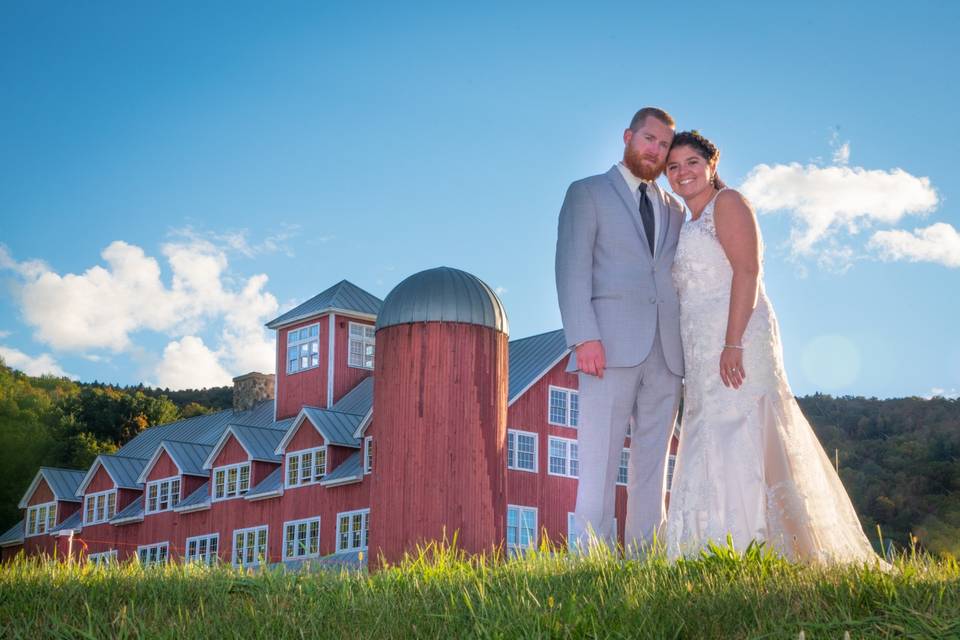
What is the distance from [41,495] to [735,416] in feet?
137

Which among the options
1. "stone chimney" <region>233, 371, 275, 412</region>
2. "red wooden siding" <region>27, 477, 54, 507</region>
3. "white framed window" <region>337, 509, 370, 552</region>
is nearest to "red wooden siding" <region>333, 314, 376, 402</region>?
"white framed window" <region>337, 509, 370, 552</region>

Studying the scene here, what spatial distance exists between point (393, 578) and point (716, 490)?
1965 millimetres

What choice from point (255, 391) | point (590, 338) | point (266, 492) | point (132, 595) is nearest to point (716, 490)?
point (590, 338)

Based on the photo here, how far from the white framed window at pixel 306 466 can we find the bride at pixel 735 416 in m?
26.1

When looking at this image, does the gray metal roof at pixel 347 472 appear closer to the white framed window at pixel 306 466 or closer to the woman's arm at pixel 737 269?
the white framed window at pixel 306 466

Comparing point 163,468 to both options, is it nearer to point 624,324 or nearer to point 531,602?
point 624,324

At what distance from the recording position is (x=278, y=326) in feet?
127

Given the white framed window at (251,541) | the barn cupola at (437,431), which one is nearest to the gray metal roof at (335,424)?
the white framed window at (251,541)

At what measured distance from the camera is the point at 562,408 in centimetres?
3170

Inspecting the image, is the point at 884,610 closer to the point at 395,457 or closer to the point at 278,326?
the point at 395,457

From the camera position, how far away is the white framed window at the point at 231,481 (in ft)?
114

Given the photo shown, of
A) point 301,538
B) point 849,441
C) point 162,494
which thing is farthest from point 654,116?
point 849,441

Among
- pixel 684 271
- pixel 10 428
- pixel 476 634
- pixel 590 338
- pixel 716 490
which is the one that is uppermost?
pixel 10 428

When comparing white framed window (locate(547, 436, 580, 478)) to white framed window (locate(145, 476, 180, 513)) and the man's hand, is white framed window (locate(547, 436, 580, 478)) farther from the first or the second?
the man's hand
